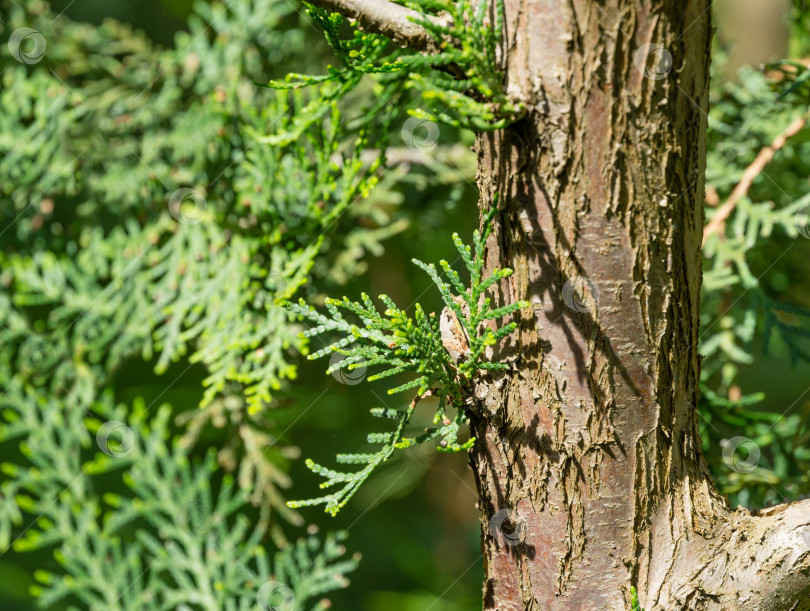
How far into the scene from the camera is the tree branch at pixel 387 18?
765mm

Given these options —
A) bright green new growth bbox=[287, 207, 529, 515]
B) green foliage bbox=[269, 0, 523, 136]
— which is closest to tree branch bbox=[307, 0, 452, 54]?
green foliage bbox=[269, 0, 523, 136]

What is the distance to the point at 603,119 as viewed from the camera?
2.26 ft

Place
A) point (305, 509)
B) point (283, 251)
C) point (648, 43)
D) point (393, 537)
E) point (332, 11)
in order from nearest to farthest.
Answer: point (648, 43) → point (332, 11) → point (283, 251) → point (305, 509) → point (393, 537)

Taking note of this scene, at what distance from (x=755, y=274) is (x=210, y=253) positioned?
121cm

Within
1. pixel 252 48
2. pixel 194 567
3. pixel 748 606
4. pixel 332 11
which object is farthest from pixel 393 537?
pixel 332 11

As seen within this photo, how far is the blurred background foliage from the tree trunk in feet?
1.48

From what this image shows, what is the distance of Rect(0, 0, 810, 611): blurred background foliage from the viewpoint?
1.33 meters

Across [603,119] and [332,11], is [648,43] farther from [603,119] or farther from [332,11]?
[332,11]

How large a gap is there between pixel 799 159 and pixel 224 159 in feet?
4.21

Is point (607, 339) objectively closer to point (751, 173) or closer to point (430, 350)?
point (430, 350)

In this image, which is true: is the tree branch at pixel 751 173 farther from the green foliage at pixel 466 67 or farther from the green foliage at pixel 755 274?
the green foliage at pixel 466 67

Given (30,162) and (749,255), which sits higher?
(30,162)

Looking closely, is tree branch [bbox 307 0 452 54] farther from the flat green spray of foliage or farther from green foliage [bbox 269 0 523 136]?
the flat green spray of foliage

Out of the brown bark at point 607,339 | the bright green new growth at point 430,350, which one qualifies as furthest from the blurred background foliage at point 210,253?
the brown bark at point 607,339
